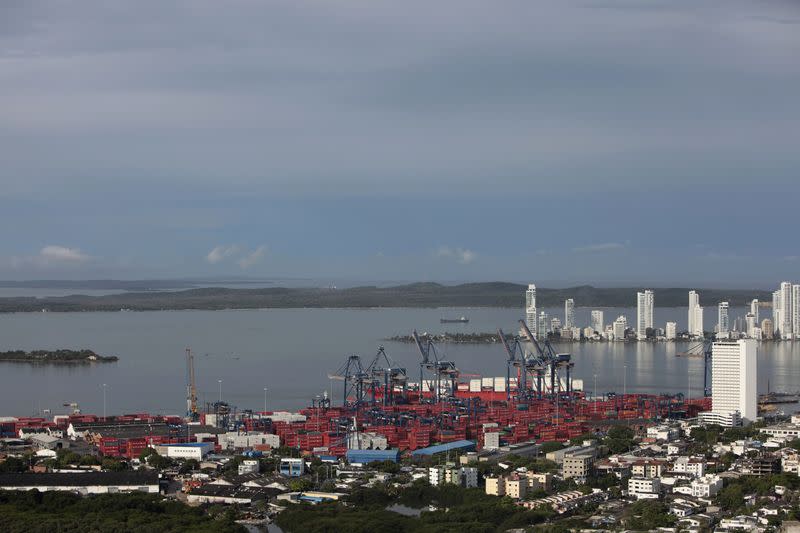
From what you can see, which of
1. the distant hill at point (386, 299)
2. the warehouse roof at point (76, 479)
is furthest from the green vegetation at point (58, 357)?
the distant hill at point (386, 299)

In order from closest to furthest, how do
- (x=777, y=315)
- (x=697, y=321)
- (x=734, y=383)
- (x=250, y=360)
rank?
(x=734, y=383) → (x=250, y=360) → (x=697, y=321) → (x=777, y=315)

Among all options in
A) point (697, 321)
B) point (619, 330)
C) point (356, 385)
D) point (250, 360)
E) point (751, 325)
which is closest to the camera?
point (356, 385)

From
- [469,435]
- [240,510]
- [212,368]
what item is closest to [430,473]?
→ [240,510]

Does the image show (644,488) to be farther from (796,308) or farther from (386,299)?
(386,299)

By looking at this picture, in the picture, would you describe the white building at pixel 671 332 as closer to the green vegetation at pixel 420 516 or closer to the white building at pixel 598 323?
the white building at pixel 598 323

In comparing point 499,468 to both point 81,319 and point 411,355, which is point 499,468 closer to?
point 411,355

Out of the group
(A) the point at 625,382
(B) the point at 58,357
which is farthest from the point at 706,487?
(B) the point at 58,357

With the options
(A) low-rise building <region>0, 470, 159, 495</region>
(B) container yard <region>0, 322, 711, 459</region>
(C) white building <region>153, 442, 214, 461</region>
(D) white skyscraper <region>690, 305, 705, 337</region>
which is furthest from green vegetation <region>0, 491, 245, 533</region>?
(D) white skyscraper <region>690, 305, 705, 337</region>
